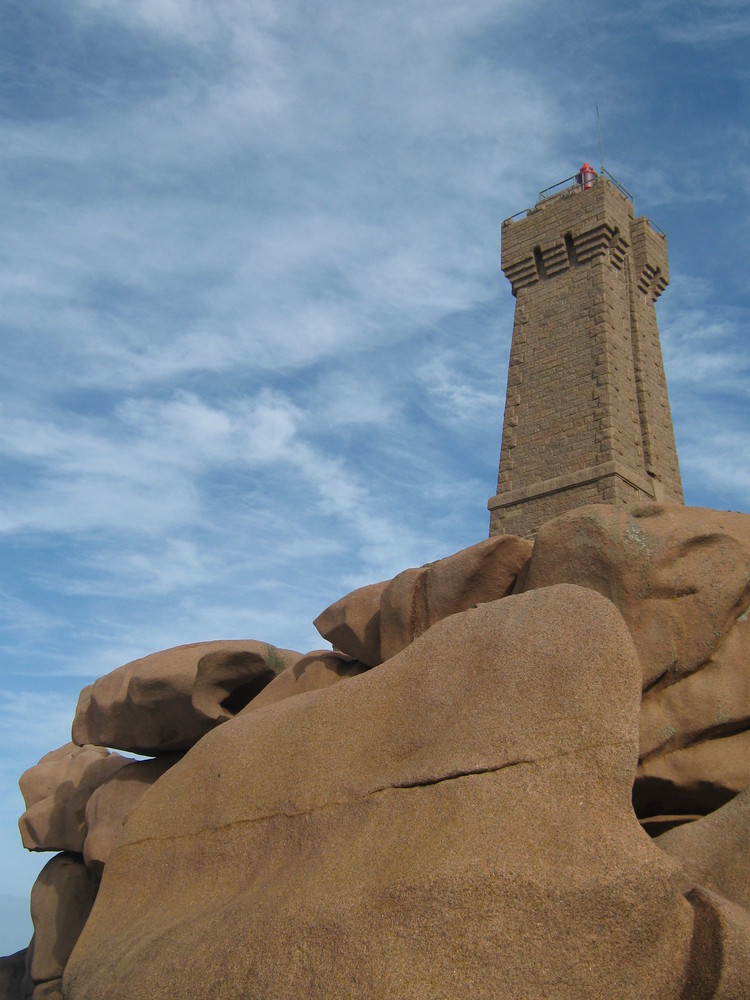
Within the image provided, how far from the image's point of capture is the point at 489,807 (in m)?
4.39

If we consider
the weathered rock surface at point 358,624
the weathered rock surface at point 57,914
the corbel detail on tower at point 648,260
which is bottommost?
the weathered rock surface at point 57,914

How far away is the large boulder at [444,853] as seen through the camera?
156 inches

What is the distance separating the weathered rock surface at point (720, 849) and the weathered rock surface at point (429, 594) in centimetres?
223

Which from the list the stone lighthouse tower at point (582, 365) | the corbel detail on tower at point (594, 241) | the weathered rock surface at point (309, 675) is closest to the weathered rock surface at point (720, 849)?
the weathered rock surface at point (309, 675)

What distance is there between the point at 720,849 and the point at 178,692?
4926 mm

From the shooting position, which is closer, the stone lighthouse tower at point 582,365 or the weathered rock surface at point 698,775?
the weathered rock surface at point 698,775

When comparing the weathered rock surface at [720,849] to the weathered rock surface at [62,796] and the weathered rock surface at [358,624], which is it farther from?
the weathered rock surface at [62,796]

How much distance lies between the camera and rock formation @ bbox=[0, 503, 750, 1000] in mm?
4000

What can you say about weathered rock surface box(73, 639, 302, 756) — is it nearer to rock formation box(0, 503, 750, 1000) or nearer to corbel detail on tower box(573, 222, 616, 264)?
rock formation box(0, 503, 750, 1000)

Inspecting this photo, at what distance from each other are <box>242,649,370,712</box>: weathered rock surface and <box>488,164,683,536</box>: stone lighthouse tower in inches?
355

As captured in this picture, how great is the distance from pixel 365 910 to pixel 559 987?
0.86 m

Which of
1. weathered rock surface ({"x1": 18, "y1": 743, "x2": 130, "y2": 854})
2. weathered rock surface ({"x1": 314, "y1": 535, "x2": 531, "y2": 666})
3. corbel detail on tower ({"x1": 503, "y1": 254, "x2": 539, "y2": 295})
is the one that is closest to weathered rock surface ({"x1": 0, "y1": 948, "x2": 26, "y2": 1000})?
weathered rock surface ({"x1": 18, "y1": 743, "x2": 130, "y2": 854})

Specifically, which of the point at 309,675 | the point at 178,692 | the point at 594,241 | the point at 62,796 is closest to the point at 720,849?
the point at 309,675

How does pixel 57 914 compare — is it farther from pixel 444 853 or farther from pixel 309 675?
pixel 444 853
